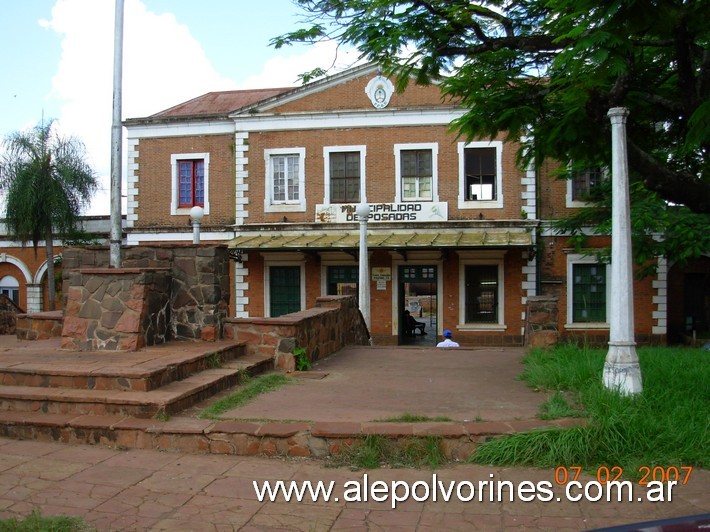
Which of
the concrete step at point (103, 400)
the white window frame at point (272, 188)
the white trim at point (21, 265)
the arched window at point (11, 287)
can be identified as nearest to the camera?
the concrete step at point (103, 400)

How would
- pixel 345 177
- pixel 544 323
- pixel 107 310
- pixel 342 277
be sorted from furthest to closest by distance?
pixel 342 277 < pixel 345 177 < pixel 544 323 < pixel 107 310

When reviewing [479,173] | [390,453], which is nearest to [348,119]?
[479,173]

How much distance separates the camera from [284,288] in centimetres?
2309

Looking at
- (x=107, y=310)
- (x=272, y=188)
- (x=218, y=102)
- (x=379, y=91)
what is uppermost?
(x=218, y=102)

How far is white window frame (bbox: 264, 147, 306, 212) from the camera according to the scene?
2267 centimetres

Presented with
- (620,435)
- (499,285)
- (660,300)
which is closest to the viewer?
(620,435)

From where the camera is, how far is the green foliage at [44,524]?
406 cm

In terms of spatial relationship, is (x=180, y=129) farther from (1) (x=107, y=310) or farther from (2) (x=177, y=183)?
(1) (x=107, y=310)

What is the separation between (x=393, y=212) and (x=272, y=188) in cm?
449

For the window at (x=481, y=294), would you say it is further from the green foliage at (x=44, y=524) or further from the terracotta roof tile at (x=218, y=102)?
the green foliage at (x=44, y=524)

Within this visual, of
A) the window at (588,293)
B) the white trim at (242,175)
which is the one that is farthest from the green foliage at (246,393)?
the window at (588,293)

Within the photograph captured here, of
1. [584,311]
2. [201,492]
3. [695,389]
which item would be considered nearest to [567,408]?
[695,389]

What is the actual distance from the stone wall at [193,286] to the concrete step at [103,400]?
2.80 meters

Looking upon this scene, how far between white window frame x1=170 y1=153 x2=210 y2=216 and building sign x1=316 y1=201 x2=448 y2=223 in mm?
4551
